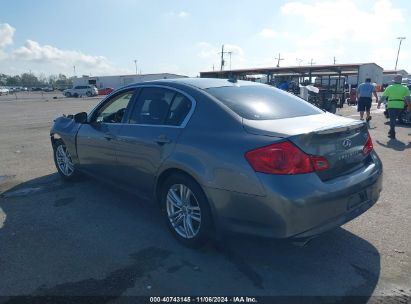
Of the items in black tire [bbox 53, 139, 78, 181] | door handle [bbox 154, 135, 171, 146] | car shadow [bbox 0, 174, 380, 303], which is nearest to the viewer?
car shadow [bbox 0, 174, 380, 303]

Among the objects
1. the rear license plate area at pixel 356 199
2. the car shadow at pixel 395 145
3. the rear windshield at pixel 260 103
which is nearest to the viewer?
the rear license plate area at pixel 356 199

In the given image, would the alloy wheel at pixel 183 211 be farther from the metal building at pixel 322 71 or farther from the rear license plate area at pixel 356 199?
the metal building at pixel 322 71

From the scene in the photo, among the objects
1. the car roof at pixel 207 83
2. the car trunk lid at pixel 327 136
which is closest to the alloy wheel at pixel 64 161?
the car roof at pixel 207 83

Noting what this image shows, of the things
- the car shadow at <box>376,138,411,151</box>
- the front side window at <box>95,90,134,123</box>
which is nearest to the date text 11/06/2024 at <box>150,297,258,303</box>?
the front side window at <box>95,90,134,123</box>

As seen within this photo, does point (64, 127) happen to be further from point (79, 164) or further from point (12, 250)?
point (12, 250)

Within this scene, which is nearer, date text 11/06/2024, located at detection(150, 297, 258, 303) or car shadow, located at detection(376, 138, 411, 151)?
date text 11/06/2024, located at detection(150, 297, 258, 303)

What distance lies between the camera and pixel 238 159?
294 centimetres

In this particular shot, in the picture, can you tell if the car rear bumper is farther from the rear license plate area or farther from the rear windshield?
the rear windshield

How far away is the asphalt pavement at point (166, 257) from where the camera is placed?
9.65 feet

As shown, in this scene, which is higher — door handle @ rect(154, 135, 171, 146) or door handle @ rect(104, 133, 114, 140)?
door handle @ rect(154, 135, 171, 146)

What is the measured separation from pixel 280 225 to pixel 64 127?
165 inches

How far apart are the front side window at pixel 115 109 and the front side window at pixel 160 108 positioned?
0.29 m

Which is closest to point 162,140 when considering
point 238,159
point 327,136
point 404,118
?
point 238,159

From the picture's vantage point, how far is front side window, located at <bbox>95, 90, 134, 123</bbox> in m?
4.50
